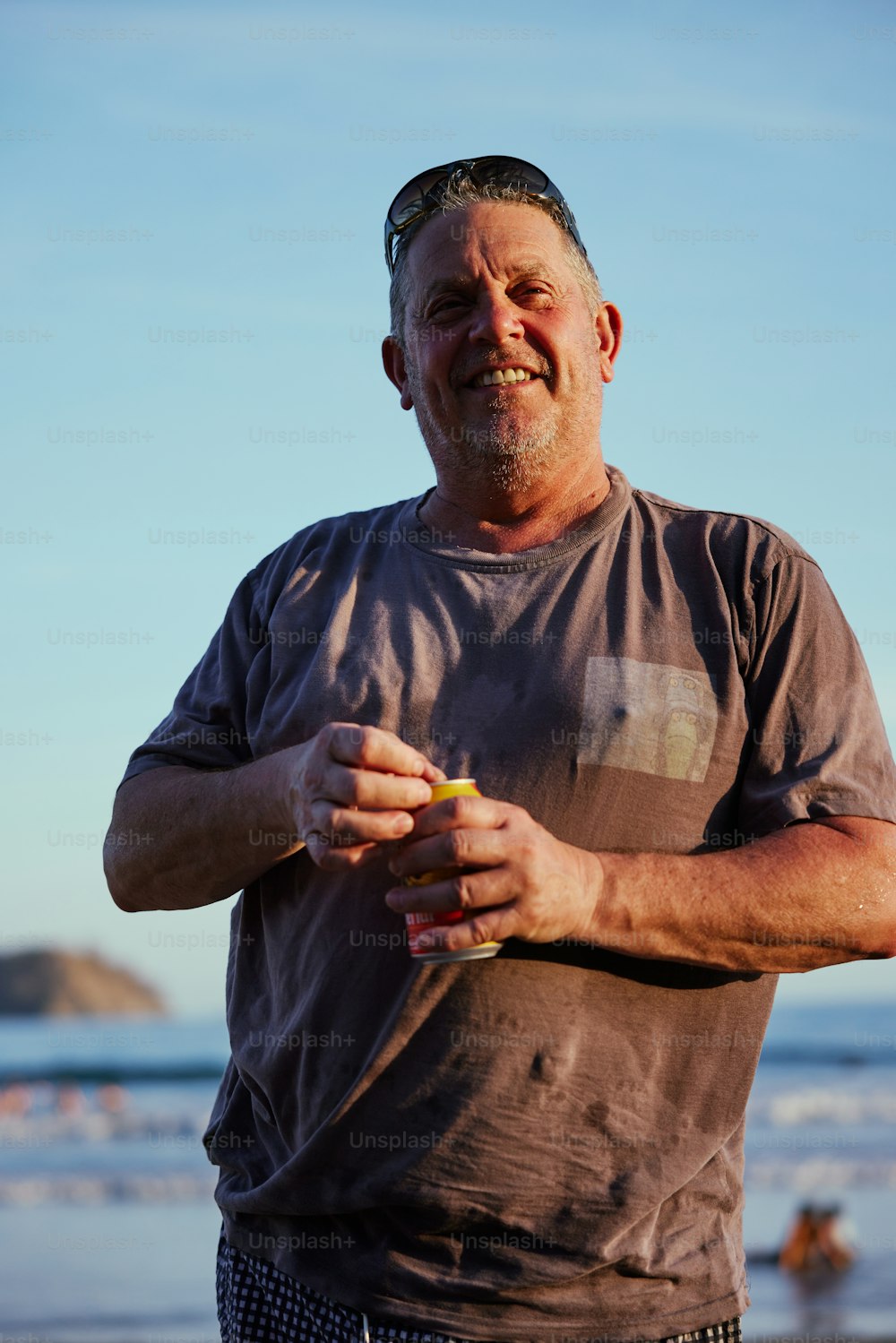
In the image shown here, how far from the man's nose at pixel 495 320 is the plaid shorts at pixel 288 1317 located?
1.58 meters

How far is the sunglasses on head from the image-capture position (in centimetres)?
246

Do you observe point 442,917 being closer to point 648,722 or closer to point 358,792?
point 358,792

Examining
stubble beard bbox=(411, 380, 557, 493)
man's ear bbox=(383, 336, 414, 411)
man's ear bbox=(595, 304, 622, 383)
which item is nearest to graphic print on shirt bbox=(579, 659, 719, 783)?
stubble beard bbox=(411, 380, 557, 493)

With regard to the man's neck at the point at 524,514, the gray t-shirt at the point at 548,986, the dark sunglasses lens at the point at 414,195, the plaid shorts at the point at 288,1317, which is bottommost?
the plaid shorts at the point at 288,1317

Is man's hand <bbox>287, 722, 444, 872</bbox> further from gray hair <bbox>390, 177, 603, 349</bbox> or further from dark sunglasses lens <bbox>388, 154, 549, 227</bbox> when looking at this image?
dark sunglasses lens <bbox>388, 154, 549, 227</bbox>

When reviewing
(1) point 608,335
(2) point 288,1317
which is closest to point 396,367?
(1) point 608,335

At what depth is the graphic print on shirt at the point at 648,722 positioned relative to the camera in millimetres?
1937

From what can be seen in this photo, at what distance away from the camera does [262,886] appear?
2.13m

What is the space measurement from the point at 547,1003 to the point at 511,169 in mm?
1560

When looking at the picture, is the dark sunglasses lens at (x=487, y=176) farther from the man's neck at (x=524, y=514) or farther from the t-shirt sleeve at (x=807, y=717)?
the t-shirt sleeve at (x=807, y=717)

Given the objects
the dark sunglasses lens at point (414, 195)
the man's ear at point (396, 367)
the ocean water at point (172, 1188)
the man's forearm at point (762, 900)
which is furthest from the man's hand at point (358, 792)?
the ocean water at point (172, 1188)

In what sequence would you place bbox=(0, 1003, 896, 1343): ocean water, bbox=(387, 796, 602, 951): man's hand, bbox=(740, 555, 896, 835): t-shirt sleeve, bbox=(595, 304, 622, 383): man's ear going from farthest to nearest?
bbox=(0, 1003, 896, 1343): ocean water → bbox=(595, 304, 622, 383): man's ear → bbox=(740, 555, 896, 835): t-shirt sleeve → bbox=(387, 796, 602, 951): man's hand

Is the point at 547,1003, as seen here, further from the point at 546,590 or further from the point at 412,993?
the point at 546,590

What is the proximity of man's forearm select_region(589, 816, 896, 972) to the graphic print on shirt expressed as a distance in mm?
165
